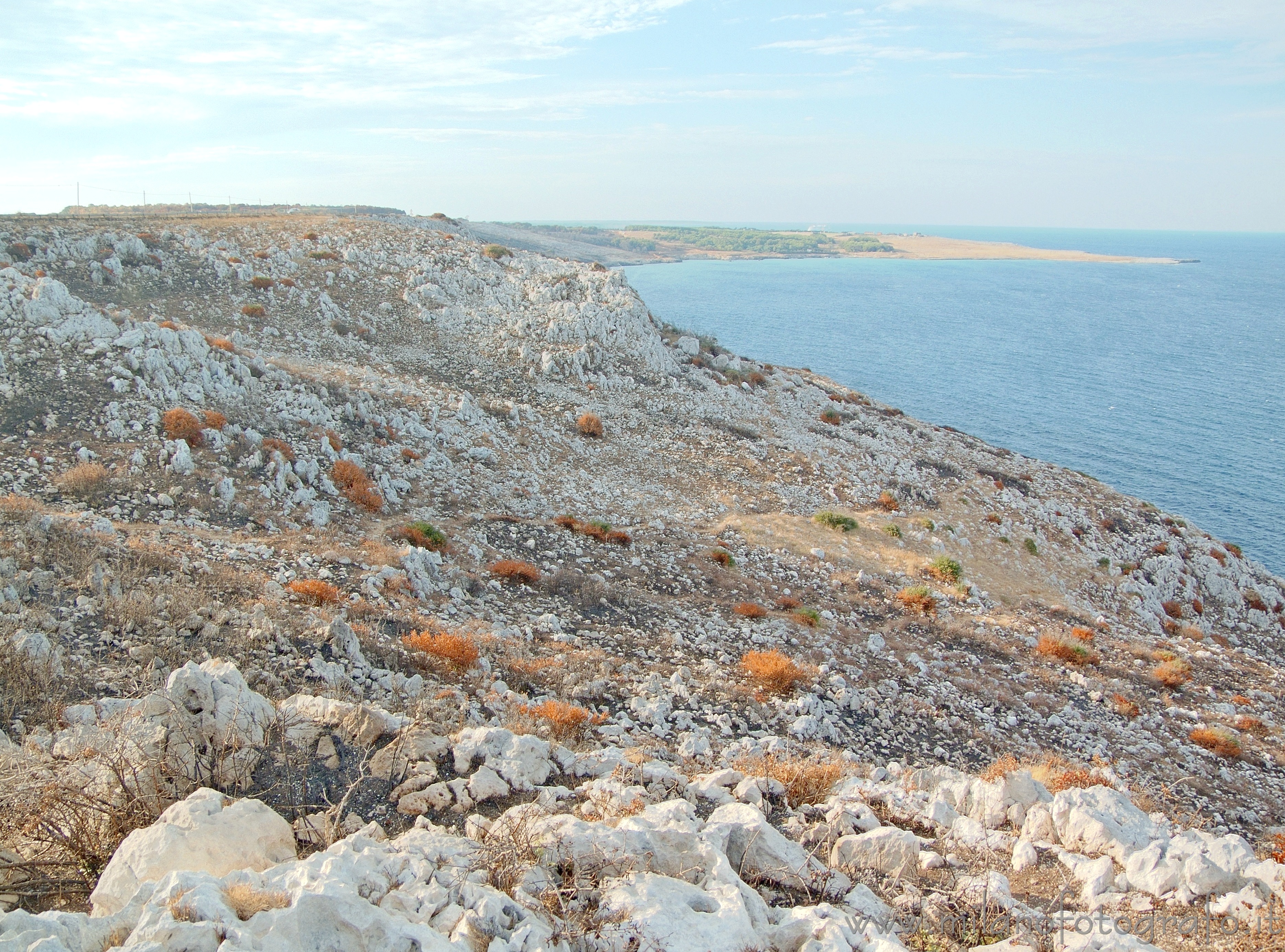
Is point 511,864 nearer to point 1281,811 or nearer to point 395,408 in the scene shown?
point 1281,811

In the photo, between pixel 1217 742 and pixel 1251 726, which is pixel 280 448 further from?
pixel 1251 726

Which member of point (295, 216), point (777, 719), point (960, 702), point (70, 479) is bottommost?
point (960, 702)

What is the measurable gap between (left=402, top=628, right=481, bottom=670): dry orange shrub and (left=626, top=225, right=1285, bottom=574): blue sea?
160 ft

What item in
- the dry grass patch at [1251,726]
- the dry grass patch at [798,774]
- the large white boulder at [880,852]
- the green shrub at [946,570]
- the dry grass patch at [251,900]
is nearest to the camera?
the dry grass patch at [251,900]

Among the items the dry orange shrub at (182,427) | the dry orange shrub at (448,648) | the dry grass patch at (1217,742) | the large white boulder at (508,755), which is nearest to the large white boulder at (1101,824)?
the large white boulder at (508,755)

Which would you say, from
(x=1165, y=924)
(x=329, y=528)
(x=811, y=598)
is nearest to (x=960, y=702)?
(x=811, y=598)

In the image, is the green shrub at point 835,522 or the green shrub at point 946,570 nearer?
the green shrub at point 946,570

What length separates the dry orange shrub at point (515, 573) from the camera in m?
17.2

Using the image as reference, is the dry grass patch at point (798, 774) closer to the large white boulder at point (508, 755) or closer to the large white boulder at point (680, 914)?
the large white boulder at point (508, 755)

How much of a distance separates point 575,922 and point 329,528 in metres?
15.1

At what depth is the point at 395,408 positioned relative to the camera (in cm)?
2667

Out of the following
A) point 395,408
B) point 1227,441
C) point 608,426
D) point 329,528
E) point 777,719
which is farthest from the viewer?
point 1227,441

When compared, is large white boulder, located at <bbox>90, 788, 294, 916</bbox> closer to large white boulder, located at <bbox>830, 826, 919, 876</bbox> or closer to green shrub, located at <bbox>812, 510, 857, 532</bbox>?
large white boulder, located at <bbox>830, 826, 919, 876</bbox>

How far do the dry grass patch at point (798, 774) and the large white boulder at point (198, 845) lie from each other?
567 centimetres
